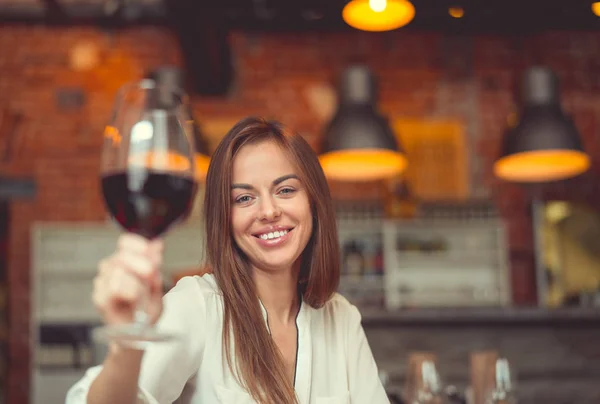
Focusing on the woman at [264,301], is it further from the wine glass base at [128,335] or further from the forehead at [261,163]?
the wine glass base at [128,335]

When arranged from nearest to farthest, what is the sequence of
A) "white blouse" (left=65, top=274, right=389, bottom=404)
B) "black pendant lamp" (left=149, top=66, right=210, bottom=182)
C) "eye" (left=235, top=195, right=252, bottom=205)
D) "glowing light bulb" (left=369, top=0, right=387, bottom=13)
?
1. "white blouse" (left=65, top=274, right=389, bottom=404)
2. "eye" (left=235, top=195, right=252, bottom=205)
3. "glowing light bulb" (left=369, top=0, right=387, bottom=13)
4. "black pendant lamp" (left=149, top=66, right=210, bottom=182)

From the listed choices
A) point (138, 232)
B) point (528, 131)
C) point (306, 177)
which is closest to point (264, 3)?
point (528, 131)

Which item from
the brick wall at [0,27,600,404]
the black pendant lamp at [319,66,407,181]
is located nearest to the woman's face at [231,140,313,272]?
the black pendant lamp at [319,66,407,181]

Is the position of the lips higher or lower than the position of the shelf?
higher

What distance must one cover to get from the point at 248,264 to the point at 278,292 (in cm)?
9

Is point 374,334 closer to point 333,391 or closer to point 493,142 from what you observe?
point 333,391

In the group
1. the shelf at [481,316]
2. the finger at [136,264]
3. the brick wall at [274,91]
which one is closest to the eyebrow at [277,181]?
the finger at [136,264]

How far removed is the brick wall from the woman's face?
14.7 ft

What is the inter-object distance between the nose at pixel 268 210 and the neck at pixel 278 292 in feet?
0.53

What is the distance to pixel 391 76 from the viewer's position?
603 cm

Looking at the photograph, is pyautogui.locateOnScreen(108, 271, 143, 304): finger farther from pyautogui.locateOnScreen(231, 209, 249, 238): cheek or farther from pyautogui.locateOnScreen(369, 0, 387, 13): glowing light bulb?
pyautogui.locateOnScreen(369, 0, 387, 13): glowing light bulb

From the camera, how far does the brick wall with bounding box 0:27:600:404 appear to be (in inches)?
223

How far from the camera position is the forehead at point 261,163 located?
4.56 feet

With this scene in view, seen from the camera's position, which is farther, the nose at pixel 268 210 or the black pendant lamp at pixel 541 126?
the black pendant lamp at pixel 541 126
